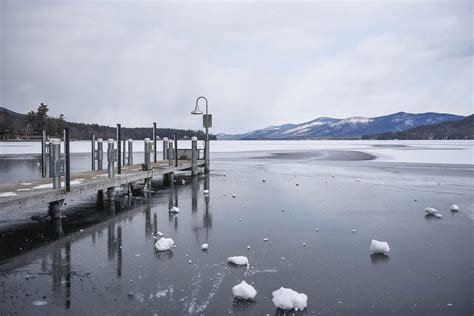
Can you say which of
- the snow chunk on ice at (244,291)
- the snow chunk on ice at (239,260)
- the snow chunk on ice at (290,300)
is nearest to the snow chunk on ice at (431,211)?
the snow chunk on ice at (239,260)

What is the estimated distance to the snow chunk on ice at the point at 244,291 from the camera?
462 centimetres

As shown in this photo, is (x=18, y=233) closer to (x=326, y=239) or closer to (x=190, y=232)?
(x=190, y=232)

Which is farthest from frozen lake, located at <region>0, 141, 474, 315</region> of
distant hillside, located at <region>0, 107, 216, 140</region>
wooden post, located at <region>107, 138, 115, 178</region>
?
distant hillside, located at <region>0, 107, 216, 140</region>

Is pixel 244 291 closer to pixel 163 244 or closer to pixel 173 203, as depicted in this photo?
pixel 163 244

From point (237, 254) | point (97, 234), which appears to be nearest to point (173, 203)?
point (97, 234)

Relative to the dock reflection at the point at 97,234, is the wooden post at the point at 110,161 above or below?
above

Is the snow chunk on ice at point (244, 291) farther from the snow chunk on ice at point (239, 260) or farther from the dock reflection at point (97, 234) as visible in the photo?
the dock reflection at point (97, 234)

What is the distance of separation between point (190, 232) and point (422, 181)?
12.2 m

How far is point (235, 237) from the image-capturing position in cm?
745

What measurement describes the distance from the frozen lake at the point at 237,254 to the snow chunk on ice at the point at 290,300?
90 millimetres

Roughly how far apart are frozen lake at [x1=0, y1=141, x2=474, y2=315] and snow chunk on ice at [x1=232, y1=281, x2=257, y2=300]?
0.12m

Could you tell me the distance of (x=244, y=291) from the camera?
4637 millimetres

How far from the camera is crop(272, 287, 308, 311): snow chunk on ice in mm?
4379

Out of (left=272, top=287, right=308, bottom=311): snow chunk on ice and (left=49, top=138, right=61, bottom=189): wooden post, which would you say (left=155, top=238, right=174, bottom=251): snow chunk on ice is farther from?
(left=49, top=138, right=61, bottom=189): wooden post
